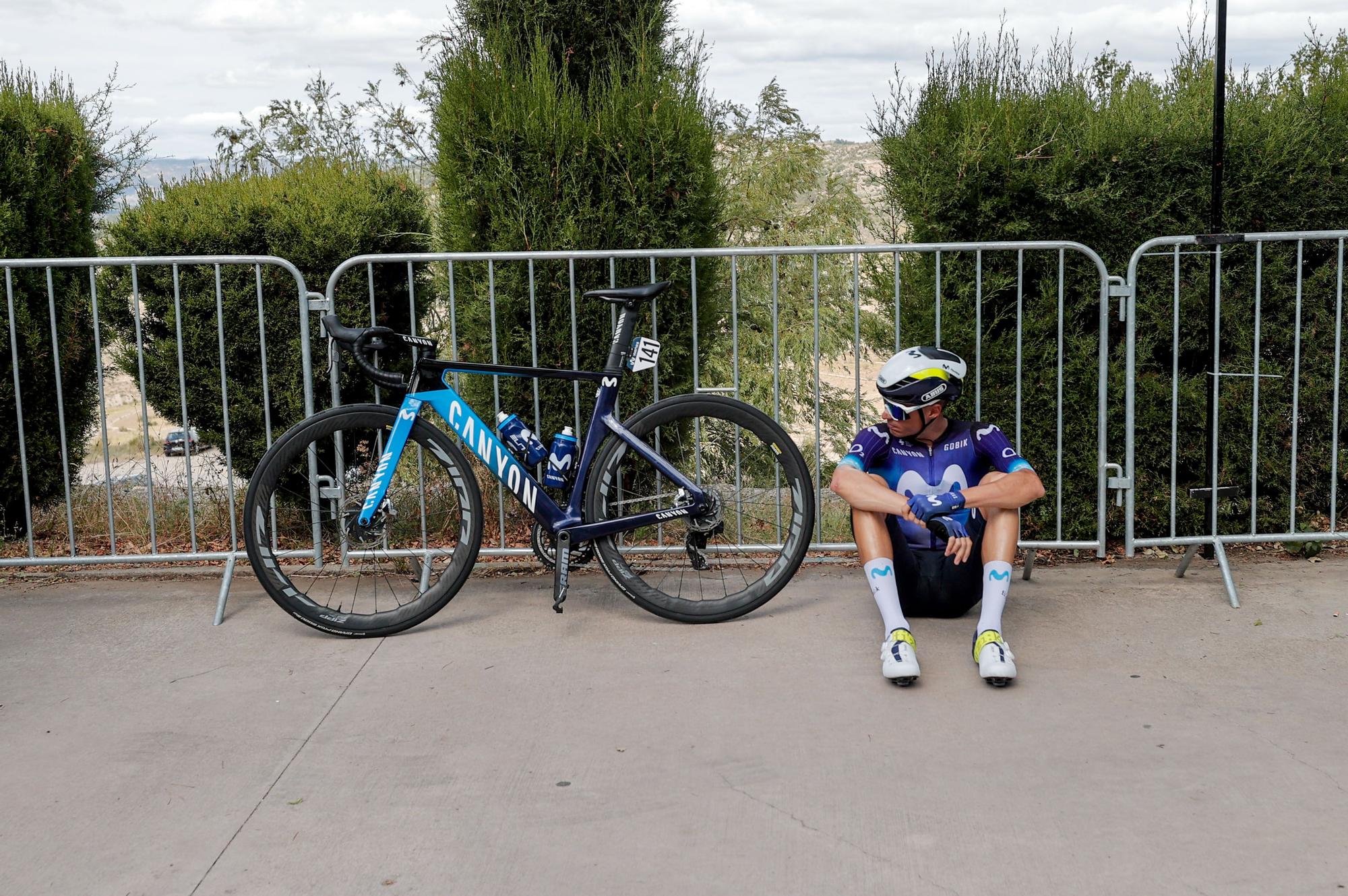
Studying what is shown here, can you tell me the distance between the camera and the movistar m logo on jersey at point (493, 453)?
488 cm

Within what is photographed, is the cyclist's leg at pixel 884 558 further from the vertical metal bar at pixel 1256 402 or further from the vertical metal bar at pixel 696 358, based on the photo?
the vertical metal bar at pixel 1256 402

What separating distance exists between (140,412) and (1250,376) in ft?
18.2

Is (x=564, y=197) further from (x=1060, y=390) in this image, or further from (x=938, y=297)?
(x=1060, y=390)

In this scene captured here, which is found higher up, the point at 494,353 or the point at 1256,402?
the point at 494,353

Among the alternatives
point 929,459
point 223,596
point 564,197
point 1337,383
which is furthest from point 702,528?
point 1337,383

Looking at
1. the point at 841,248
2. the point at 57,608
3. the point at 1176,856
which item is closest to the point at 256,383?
the point at 57,608

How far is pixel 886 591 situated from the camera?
442 cm

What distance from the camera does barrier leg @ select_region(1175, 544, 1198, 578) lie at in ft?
17.7

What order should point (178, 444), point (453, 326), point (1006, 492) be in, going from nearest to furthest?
point (1006, 492)
point (453, 326)
point (178, 444)

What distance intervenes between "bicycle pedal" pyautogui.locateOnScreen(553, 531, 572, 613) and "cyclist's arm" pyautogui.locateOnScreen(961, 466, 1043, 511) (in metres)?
1.54

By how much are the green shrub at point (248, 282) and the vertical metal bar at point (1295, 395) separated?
13.3 ft

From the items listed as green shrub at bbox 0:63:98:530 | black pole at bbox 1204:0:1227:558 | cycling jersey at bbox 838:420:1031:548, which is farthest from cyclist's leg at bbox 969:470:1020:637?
green shrub at bbox 0:63:98:530

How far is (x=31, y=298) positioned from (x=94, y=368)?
516mm

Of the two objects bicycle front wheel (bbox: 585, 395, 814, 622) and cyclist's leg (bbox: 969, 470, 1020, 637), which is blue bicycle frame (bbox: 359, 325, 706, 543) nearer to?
bicycle front wheel (bbox: 585, 395, 814, 622)
